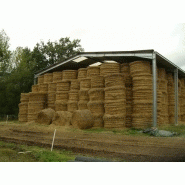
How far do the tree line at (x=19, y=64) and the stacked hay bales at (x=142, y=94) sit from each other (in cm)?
635

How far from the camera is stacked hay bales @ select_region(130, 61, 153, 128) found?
10.2m

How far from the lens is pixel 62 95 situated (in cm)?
1362

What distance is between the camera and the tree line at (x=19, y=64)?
34.6 feet

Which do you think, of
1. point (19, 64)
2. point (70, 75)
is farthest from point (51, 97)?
point (19, 64)

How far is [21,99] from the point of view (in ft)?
48.9

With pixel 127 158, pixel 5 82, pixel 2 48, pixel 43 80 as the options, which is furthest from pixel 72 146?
pixel 43 80

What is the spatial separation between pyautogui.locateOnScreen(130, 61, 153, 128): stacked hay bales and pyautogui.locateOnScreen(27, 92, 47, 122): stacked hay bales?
6.29 m

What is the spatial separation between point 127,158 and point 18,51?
9806 mm

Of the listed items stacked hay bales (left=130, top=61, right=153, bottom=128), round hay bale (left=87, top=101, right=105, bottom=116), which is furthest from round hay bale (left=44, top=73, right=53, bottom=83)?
stacked hay bales (left=130, top=61, right=153, bottom=128)

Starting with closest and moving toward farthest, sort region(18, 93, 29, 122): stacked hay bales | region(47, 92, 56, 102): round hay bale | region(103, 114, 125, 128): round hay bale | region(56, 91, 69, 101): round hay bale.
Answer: region(103, 114, 125, 128): round hay bale → region(56, 91, 69, 101): round hay bale → region(47, 92, 56, 102): round hay bale → region(18, 93, 29, 122): stacked hay bales

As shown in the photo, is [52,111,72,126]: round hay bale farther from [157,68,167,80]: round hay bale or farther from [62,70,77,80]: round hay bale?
[157,68,167,80]: round hay bale

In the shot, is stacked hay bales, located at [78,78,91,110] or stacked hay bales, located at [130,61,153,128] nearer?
stacked hay bales, located at [130,61,153,128]

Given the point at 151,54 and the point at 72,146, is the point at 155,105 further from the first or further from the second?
the point at 72,146

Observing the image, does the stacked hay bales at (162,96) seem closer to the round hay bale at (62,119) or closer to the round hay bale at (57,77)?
the round hay bale at (62,119)
